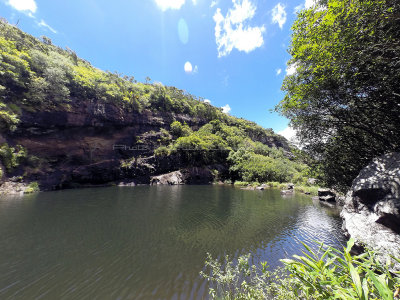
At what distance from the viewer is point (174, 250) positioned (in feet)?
29.2

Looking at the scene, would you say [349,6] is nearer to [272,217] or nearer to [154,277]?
[154,277]

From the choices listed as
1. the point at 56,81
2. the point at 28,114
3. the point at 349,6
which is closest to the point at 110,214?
the point at 349,6

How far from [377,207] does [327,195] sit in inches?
841

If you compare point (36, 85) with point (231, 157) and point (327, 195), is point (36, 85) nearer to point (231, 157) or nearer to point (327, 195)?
point (231, 157)

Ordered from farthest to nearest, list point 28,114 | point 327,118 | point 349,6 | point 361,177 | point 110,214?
point 28,114, point 110,214, point 327,118, point 361,177, point 349,6

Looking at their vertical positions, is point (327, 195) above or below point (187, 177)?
below

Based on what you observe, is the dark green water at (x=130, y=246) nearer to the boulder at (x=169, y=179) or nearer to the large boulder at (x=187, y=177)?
the boulder at (x=169, y=179)

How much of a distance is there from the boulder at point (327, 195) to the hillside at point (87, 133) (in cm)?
2128

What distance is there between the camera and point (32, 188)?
2995 cm

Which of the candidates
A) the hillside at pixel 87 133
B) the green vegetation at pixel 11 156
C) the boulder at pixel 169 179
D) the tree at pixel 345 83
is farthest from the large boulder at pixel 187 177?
the tree at pixel 345 83

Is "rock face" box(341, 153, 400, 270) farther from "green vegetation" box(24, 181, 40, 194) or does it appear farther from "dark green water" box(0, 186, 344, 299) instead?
"green vegetation" box(24, 181, 40, 194)

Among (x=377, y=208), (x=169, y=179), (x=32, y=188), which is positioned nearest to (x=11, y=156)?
(x=32, y=188)

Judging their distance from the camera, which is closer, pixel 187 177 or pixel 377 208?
pixel 377 208

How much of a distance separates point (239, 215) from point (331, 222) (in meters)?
7.81
